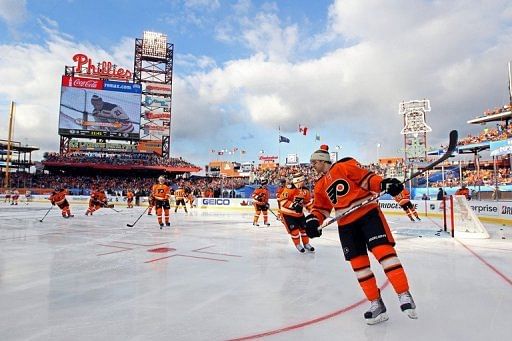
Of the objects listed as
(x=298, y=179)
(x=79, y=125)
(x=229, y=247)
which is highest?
(x=79, y=125)

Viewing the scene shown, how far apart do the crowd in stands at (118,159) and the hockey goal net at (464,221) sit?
1556 inches

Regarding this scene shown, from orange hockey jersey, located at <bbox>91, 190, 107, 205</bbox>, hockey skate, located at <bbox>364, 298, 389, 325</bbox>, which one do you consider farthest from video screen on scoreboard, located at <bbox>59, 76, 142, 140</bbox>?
hockey skate, located at <bbox>364, 298, 389, 325</bbox>

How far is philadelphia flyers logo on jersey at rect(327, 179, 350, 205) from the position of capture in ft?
10.3

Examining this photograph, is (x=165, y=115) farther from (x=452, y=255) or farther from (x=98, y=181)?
(x=452, y=255)

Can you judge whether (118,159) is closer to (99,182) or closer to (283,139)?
(99,182)

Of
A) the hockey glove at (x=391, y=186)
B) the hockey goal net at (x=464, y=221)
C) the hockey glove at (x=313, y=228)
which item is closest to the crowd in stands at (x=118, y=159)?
the hockey goal net at (x=464, y=221)

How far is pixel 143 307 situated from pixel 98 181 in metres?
42.6

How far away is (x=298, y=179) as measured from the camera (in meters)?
7.50

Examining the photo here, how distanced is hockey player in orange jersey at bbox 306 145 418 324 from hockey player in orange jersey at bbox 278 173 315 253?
2.84 metres

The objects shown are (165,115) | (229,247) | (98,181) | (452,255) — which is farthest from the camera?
(165,115)

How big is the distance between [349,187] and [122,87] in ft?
149

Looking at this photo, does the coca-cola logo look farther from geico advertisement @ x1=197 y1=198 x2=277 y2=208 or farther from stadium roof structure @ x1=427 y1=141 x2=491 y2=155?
stadium roof structure @ x1=427 y1=141 x2=491 y2=155

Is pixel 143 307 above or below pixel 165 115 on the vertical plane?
below

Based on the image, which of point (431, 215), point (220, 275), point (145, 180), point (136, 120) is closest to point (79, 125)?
point (136, 120)
